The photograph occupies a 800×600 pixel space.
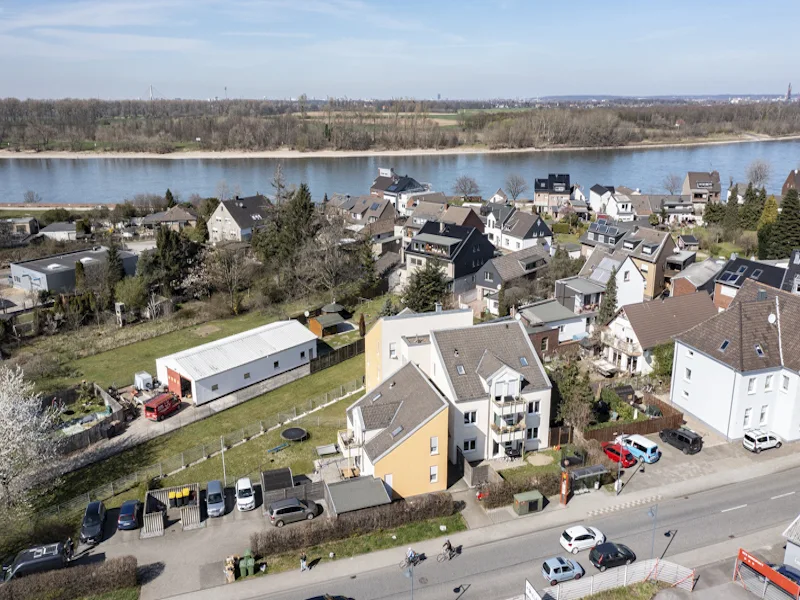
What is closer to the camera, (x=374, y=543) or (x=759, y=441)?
(x=374, y=543)

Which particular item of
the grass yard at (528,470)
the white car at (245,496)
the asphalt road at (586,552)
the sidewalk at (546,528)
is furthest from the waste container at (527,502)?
the white car at (245,496)

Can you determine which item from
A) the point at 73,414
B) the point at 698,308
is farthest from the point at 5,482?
the point at 698,308

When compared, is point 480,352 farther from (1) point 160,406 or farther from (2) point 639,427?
(1) point 160,406

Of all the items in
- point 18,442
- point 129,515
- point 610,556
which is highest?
point 18,442

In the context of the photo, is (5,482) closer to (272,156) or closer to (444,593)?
(444,593)

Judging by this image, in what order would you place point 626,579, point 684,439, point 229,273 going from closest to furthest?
point 626,579 < point 684,439 < point 229,273

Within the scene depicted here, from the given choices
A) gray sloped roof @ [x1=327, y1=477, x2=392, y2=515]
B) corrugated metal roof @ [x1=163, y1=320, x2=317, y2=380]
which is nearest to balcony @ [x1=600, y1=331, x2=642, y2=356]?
corrugated metal roof @ [x1=163, y1=320, x2=317, y2=380]

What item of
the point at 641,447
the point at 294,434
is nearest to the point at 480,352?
the point at 641,447

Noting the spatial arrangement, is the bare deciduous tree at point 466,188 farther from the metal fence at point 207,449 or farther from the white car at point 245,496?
the white car at point 245,496
